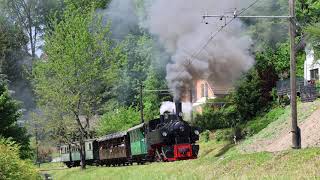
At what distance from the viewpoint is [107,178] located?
83.8ft

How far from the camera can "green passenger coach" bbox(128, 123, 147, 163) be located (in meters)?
30.2

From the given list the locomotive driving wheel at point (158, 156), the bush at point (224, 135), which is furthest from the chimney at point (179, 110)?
the bush at point (224, 135)

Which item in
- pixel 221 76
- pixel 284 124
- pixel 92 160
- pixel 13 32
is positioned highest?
pixel 13 32

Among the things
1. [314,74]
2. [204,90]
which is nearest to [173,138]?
[314,74]

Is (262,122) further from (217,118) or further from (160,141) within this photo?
(160,141)

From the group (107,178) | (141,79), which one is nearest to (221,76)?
(107,178)

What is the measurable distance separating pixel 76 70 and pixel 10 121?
1387 cm

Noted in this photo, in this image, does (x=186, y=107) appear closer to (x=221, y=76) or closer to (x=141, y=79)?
(x=221, y=76)

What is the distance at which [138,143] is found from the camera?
31.0 m

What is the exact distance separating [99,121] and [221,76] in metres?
24.7

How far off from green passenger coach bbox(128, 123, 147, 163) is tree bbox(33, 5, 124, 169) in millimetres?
8694

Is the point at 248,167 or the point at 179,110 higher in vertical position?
the point at 179,110

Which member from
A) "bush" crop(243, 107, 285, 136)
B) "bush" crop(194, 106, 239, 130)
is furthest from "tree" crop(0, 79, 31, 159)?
"bush" crop(194, 106, 239, 130)

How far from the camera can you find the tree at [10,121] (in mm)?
27375
